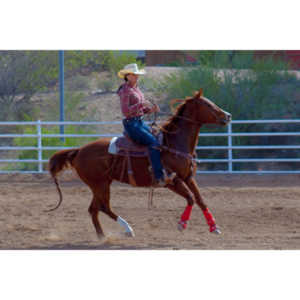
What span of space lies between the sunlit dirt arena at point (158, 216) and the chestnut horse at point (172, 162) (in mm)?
397

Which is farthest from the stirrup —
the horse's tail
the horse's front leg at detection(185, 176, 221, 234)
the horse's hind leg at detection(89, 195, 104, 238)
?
the horse's tail

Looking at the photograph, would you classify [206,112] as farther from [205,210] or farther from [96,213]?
[96,213]

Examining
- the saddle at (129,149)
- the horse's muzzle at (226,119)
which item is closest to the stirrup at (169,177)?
the saddle at (129,149)

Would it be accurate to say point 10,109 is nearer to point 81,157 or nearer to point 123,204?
point 123,204

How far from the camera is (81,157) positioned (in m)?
7.34

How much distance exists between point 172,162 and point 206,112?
0.84 meters

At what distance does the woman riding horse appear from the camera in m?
6.80

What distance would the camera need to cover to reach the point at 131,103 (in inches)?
270

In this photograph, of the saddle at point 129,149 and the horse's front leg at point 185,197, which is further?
the saddle at point 129,149

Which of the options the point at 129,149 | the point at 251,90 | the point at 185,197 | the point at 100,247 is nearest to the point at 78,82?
the point at 251,90

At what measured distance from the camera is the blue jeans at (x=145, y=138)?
22.4 ft

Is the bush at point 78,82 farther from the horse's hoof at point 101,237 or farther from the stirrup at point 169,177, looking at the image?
the stirrup at point 169,177

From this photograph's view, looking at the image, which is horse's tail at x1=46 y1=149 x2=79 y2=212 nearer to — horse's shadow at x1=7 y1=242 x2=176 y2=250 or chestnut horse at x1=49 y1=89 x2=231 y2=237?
chestnut horse at x1=49 y1=89 x2=231 y2=237

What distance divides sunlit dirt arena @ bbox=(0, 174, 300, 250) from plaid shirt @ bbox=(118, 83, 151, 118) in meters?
1.75
